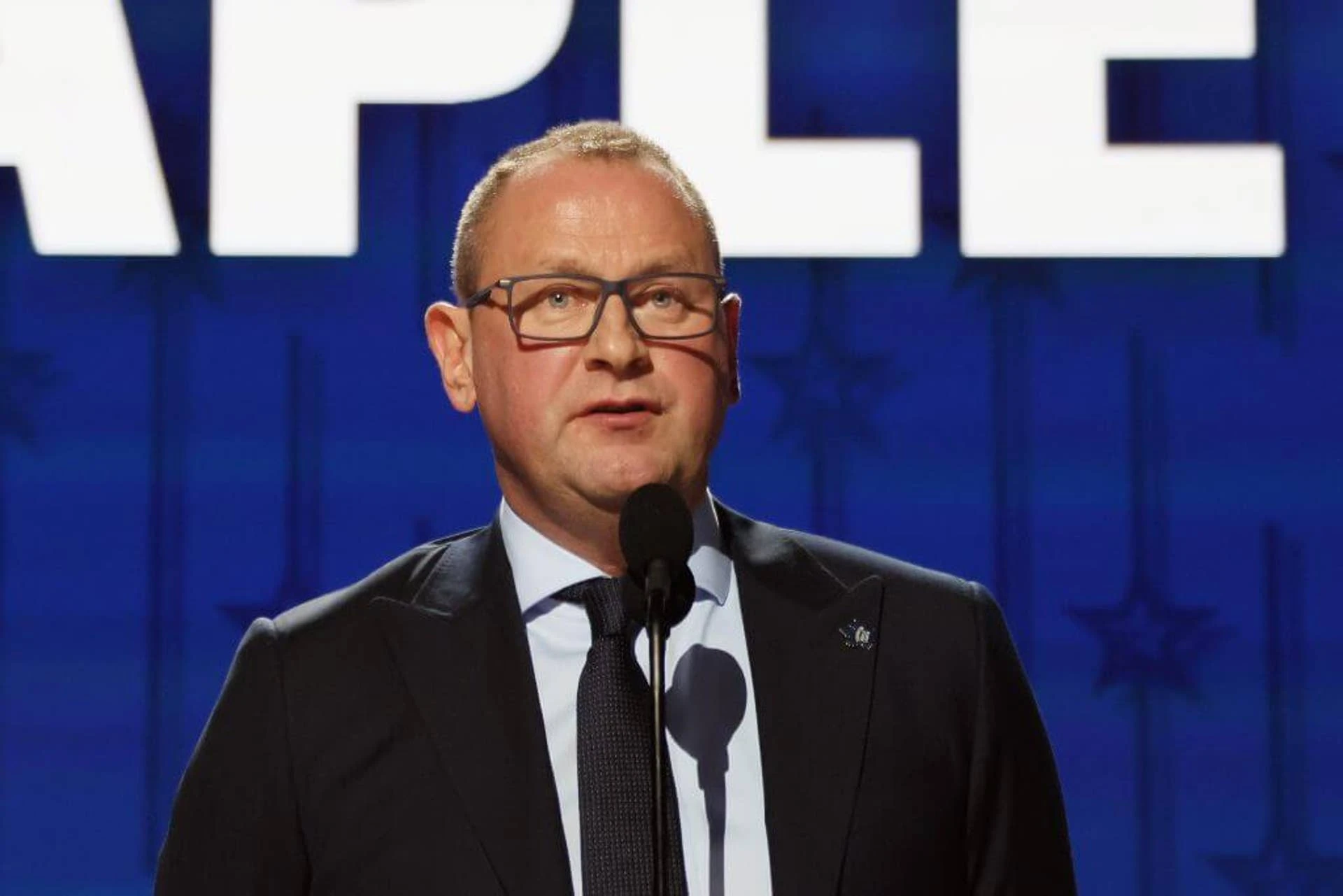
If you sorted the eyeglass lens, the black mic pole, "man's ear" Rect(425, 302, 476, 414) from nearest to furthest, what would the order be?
the black mic pole, the eyeglass lens, "man's ear" Rect(425, 302, 476, 414)

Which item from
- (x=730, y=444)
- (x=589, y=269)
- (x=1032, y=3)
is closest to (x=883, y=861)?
(x=589, y=269)

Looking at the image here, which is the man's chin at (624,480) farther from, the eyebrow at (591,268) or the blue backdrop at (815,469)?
the blue backdrop at (815,469)

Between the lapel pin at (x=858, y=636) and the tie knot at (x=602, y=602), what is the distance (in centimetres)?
22

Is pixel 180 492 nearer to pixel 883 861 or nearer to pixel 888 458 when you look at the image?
pixel 888 458

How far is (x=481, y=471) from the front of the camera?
2.60m

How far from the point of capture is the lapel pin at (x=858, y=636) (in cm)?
169

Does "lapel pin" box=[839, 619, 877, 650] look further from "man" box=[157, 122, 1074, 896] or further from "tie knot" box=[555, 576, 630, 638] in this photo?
"tie knot" box=[555, 576, 630, 638]

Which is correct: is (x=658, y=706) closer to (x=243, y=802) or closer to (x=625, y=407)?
(x=625, y=407)

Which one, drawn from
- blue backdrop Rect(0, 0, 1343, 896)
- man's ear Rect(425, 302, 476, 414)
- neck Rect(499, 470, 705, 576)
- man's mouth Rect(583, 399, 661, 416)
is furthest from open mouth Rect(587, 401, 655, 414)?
blue backdrop Rect(0, 0, 1343, 896)

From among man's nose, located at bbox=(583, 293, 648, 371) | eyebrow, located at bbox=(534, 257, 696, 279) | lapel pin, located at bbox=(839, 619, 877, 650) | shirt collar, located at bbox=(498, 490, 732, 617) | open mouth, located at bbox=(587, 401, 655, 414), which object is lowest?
lapel pin, located at bbox=(839, 619, 877, 650)

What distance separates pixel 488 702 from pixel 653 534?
366 mm

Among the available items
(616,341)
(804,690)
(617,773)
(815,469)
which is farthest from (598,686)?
(815,469)

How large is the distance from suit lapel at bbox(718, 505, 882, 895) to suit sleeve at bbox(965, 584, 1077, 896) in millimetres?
112

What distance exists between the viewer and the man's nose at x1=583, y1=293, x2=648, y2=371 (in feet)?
5.17
